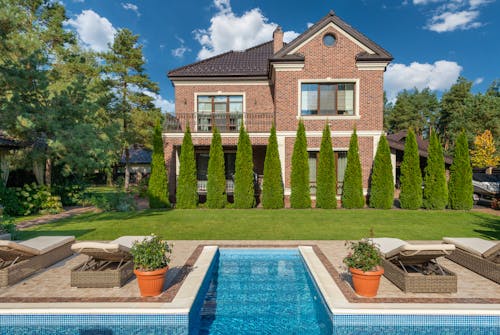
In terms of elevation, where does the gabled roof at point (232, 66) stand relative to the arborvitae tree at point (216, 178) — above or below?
above

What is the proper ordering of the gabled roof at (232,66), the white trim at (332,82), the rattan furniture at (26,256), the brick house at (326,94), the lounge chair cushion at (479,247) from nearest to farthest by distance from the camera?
the rattan furniture at (26,256) → the lounge chair cushion at (479,247) → the brick house at (326,94) → the white trim at (332,82) → the gabled roof at (232,66)

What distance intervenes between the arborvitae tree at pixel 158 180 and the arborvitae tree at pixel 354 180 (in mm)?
9842

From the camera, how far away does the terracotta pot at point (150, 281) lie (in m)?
4.83

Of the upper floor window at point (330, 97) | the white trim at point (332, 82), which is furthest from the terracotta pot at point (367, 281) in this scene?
the upper floor window at point (330, 97)

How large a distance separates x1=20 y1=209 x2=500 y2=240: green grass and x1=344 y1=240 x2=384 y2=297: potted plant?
431cm

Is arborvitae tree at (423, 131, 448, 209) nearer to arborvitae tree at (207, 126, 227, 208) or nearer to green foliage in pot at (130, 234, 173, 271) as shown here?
arborvitae tree at (207, 126, 227, 208)

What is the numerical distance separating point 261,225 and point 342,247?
3711mm

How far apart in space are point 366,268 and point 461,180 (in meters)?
13.7

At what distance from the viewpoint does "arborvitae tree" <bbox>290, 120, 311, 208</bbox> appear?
15.2 meters

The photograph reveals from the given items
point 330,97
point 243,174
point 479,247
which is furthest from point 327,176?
point 479,247

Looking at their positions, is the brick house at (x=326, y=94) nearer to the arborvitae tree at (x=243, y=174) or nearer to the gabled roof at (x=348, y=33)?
the gabled roof at (x=348, y=33)

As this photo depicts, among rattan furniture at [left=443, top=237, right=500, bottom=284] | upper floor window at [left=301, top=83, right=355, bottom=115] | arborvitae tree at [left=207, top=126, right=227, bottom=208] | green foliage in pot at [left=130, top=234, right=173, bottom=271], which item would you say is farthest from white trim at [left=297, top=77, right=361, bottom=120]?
green foliage in pot at [left=130, top=234, right=173, bottom=271]

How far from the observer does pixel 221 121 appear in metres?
18.2

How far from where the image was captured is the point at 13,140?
15.1 meters
